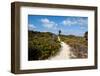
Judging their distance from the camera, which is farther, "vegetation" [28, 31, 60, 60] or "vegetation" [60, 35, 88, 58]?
"vegetation" [60, 35, 88, 58]

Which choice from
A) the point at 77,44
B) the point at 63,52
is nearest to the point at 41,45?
the point at 63,52

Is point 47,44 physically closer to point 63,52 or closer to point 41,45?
point 41,45

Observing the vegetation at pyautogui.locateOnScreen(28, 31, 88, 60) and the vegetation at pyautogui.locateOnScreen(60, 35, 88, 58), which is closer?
the vegetation at pyautogui.locateOnScreen(28, 31, 88, 60)

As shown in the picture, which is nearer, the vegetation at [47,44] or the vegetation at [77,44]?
the vegetation at [47,44]

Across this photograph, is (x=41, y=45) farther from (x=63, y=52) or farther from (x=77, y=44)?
(x=77, y=44)

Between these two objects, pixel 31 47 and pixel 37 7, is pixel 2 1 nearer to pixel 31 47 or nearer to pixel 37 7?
pixel 37 7

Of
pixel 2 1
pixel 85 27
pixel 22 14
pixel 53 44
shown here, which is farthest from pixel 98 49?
pixel 2 1

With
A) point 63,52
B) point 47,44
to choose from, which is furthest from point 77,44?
point 47,44

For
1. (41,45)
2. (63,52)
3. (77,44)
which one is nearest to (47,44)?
(41,45)

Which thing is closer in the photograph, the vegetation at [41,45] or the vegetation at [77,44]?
the vegetation at [41,45]

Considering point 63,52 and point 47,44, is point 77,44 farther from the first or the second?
point 47,44

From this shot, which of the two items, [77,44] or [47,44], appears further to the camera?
[77,44]
